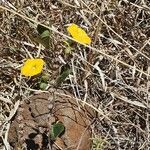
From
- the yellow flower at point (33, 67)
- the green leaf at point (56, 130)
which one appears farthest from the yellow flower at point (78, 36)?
the green leaf at point (56, 130)

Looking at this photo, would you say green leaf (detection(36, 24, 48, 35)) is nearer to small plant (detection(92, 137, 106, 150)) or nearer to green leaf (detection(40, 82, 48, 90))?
green leaf (detection(40, 82, 48, 90))

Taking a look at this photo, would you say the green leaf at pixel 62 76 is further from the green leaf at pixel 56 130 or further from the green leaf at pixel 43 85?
the green leaf at pixel 56 130

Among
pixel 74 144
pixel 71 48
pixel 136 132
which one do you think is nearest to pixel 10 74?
pixel 71 48

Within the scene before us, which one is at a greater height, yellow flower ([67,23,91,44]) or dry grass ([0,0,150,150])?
yellow flower ([67,23,91,44])

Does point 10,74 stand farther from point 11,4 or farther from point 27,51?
point 11,4

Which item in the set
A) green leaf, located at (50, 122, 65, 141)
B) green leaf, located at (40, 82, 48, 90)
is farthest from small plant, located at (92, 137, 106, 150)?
green leaf, located at (40, 82, 48, 90)

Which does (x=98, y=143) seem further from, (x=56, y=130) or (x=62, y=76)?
(x=62, y=76)

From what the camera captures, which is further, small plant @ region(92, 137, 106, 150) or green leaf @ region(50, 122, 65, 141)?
small plant @ region(92, 137, 106, 150)
